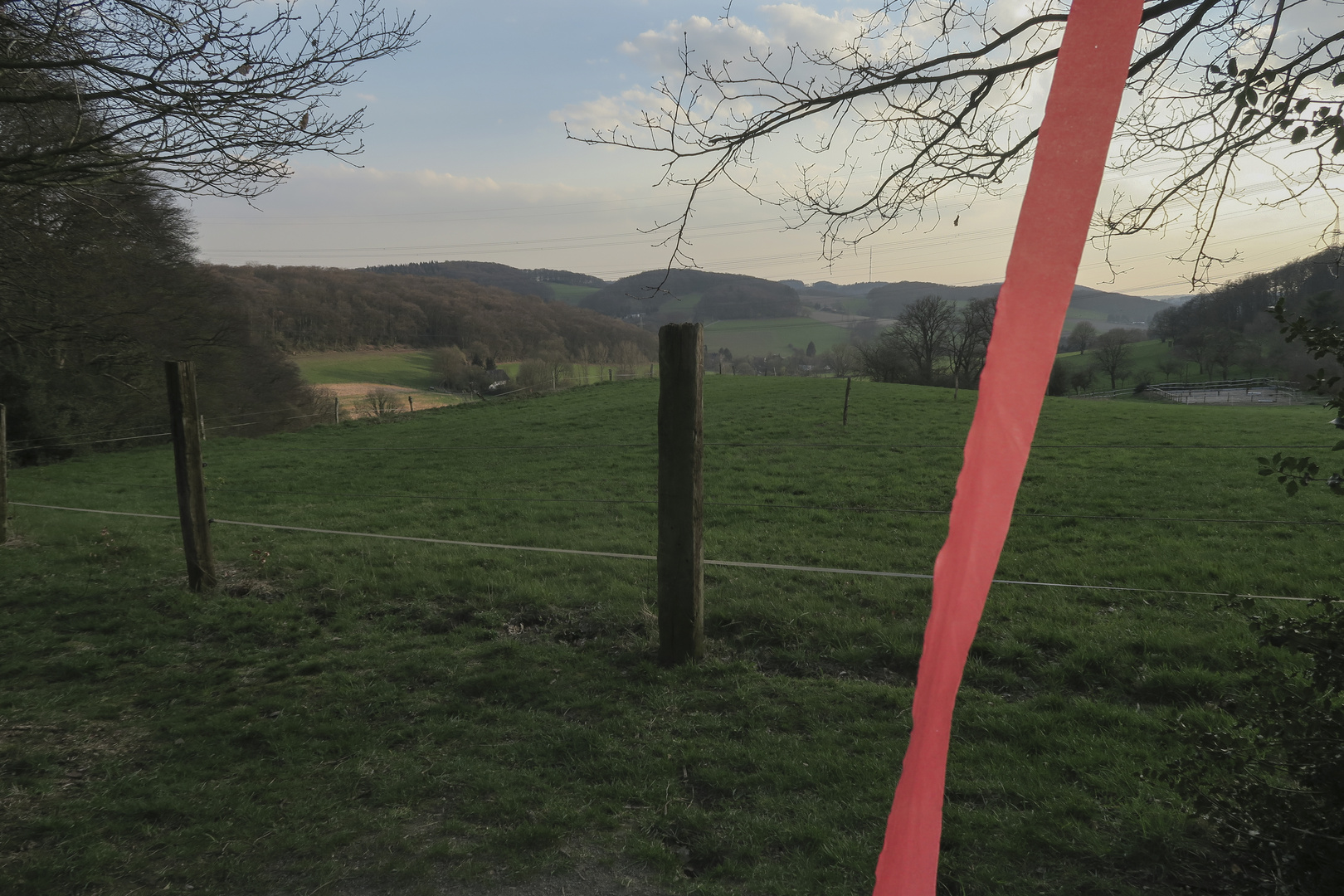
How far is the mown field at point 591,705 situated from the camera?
3.00 m

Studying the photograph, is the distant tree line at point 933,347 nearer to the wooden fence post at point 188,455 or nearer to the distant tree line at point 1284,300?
the distant tree line at point 1284,300

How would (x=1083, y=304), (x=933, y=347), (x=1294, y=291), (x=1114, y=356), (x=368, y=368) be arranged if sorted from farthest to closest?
(x=1083, y=304) → (x=368, y=368) → (x=933, y=347) → (x=1114, y=356) → (x=1294, y=291)

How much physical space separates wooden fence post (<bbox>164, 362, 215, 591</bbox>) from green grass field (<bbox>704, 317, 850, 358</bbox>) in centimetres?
7353

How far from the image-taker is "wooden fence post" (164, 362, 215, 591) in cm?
664

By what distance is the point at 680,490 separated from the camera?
4.80 m

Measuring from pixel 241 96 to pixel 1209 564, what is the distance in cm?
891

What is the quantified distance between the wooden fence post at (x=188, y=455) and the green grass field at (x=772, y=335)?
73.5 m

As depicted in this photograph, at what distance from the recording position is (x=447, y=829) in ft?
10.6

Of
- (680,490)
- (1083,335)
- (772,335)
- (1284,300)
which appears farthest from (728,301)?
(1284,300)

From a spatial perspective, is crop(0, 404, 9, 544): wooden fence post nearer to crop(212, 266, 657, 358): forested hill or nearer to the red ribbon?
the red ribbon

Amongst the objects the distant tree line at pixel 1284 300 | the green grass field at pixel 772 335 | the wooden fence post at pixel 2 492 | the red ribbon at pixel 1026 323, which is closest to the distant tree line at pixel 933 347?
the green grass field at pixel 772 335

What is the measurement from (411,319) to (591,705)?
66107 millimetres

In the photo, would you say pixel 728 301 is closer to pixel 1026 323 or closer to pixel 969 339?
pixel 969 339

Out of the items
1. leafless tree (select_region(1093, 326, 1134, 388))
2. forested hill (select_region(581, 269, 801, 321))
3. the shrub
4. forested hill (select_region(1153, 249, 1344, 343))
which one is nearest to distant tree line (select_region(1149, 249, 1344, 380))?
forested hill (select_region(1153, 249, 1344, 343))
